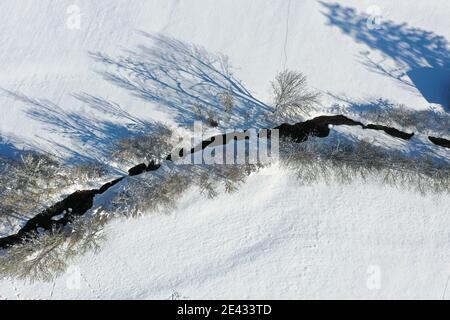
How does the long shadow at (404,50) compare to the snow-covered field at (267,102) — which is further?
the long shadow at (404,50)

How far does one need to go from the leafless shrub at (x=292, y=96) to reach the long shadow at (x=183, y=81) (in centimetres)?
67

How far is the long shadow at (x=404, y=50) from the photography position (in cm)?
1756

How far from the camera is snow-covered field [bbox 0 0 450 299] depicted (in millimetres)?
16562

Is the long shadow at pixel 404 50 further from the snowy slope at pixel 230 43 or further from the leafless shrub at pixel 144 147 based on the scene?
the leafless shrub at pixel 144 147

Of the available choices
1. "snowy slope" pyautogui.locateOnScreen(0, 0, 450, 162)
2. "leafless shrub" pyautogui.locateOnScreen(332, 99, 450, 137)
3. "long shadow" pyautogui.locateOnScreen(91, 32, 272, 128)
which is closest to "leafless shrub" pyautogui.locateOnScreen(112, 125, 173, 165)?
"snowy slope" pyautogui.locateOnScreen(0, 0, 450, 162)

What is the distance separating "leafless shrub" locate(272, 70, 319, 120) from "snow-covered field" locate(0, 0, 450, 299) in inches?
18.2

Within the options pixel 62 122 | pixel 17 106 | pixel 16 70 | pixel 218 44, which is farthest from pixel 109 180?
pixel 218 44

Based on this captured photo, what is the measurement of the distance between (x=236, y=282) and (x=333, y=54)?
376 inches

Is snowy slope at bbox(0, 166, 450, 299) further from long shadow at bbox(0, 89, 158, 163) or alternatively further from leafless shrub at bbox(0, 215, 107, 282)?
long shadow at bbox(0, 89, 158, 163)

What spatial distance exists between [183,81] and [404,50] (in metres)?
8.83

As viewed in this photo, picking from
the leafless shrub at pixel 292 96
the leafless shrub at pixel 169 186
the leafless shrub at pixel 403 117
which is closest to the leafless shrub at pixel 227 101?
the leafless shrub at pixel 292 96

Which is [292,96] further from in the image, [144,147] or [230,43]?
[144,147]
